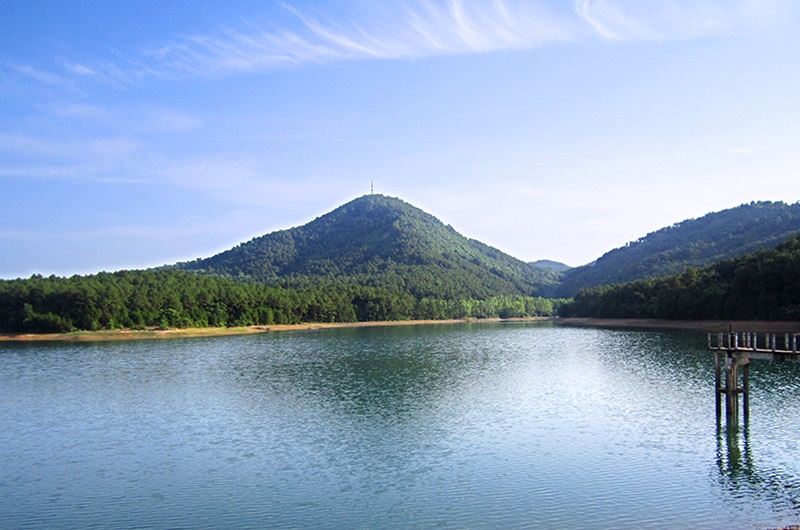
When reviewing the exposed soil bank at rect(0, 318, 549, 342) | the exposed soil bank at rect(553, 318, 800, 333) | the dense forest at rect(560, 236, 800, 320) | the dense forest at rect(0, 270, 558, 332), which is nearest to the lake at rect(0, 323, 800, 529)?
the exposed soil bank at rect(553, 318, 800, 333)

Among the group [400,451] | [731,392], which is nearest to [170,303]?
Answer: [400,451]

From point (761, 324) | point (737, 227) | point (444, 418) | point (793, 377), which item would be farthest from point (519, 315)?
point (444, 418)

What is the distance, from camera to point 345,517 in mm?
Result: 14859

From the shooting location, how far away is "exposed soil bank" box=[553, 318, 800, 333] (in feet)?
225

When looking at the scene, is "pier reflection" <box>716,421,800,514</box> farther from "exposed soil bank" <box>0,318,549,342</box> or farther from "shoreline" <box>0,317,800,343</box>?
"exposed soil bank" <box>0,318,549,342</box>

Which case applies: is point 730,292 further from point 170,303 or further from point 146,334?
point 170,303

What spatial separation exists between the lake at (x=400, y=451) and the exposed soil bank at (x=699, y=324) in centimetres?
2190

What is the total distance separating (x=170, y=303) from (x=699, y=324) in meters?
80.4

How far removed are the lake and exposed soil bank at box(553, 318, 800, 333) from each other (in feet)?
71.9

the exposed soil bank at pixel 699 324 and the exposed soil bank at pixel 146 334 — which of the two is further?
the exposed soil bank at pixel 146 334

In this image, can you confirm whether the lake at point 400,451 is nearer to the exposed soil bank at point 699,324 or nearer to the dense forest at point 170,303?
the exposed soil bank at point 699,324

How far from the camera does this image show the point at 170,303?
100m

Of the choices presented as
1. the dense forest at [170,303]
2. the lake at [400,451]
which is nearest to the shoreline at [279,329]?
the dense forest at [170,303]

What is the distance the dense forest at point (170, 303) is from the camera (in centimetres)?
8938
